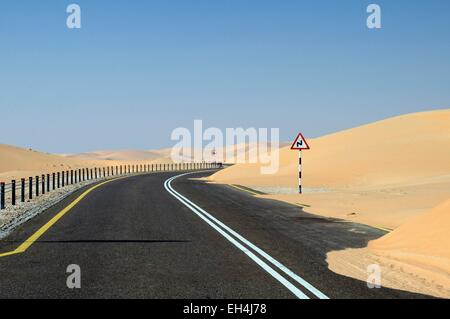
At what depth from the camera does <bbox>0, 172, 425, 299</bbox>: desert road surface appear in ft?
26.1

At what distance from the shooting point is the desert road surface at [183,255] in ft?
26.1

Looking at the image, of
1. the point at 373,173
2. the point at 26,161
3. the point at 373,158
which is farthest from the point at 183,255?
the point at 26,161

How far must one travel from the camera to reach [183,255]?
35.5 ft

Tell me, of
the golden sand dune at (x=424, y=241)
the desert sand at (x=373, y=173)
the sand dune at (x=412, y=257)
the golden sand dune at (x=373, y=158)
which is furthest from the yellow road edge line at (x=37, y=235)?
the golden sand dune at (x=373, y=158)

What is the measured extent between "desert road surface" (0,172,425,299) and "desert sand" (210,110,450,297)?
80 cm

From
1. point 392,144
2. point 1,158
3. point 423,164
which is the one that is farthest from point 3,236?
point 1,158

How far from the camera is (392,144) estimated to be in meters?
55.9

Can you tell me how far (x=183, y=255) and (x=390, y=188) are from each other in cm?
2162

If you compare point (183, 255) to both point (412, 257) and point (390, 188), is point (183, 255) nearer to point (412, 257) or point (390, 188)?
point (412, 257)

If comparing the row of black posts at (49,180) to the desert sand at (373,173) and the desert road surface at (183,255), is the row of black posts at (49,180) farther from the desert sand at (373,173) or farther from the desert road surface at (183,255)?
the desert sand at (373,173)
